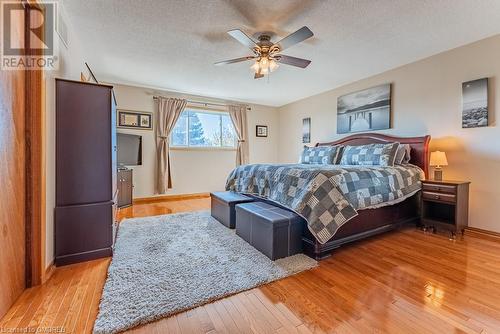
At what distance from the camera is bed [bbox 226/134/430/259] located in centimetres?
219

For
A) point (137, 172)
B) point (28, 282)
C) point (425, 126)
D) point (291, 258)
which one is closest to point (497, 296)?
point (291, 258)

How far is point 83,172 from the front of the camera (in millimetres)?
2098

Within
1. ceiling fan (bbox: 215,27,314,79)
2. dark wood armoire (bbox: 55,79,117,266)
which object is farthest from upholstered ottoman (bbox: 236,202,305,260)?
ceiling fan (bbox: 215,27,314,79)

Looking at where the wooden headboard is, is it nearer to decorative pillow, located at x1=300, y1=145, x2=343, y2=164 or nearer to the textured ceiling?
decorative pillow, located at x1=300, y1=145, x2=343, y2=164

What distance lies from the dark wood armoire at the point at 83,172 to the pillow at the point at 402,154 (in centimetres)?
366

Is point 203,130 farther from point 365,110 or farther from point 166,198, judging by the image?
point 365,110

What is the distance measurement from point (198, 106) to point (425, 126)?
4.45m

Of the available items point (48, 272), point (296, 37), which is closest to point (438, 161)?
point (296, 37)

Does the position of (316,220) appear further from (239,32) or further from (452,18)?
(452,18)

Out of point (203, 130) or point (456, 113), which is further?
point (203, 130)

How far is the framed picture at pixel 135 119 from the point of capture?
4.70 meters

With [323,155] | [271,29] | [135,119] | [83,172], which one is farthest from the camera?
[135,119]

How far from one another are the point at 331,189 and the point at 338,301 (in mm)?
987

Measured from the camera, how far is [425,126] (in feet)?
11.3
